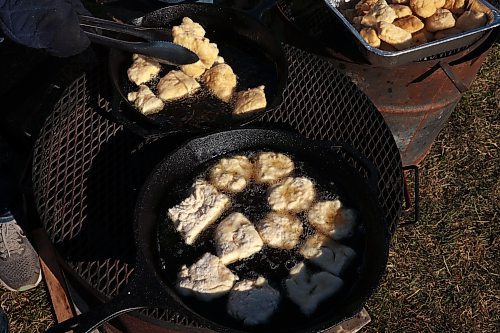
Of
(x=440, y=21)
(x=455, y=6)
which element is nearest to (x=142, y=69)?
(x=440, y=21)

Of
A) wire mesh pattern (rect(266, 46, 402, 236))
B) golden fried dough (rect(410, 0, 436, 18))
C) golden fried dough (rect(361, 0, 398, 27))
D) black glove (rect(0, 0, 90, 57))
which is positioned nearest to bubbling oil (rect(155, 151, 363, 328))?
wire mesh pattern (rect(266, 46, 402, 236))

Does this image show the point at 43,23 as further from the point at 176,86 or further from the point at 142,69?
the point at 176,86

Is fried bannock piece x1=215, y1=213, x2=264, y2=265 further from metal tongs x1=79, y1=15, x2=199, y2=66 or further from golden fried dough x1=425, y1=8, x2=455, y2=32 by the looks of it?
golden fried dough x1=425, y1=8, x2=455, y2=32

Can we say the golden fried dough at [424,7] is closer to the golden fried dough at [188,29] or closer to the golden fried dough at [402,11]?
the golden fried dough at [402,11]

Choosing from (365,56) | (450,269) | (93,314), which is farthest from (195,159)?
(450,269)

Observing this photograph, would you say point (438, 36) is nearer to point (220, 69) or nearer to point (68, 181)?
point (220, 69)

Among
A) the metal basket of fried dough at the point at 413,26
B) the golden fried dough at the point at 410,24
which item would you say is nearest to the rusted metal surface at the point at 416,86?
the metal basket of fried dough at the point at 413,26

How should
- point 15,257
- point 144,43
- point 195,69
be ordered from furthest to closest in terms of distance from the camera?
point 15,257 → point 195,69 → point 144,43
